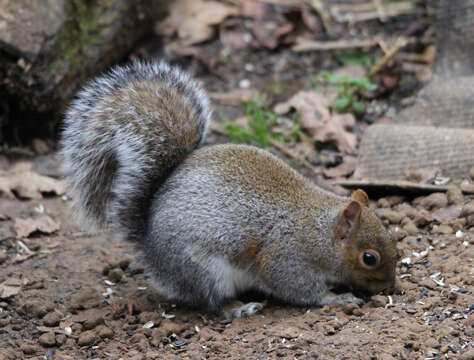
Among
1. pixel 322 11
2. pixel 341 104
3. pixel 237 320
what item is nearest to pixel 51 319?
pixel 237 320

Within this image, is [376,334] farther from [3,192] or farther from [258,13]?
[258,13]

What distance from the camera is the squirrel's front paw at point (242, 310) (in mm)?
3861

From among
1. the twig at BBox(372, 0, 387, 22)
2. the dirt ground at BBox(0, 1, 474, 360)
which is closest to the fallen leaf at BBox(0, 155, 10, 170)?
the dirt ground at BBox(0, 1, 474, 360)

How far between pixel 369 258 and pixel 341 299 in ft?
1.01

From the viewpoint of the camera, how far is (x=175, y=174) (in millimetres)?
3875

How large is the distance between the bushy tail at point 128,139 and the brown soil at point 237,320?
0.52 metres

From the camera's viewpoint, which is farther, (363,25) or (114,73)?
(363,25)

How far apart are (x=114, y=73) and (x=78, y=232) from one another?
1.50 meters

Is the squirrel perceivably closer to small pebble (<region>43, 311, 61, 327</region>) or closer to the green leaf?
small pebble (<region>43, 311, 61, 327</region>)

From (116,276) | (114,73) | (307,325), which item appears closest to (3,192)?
(116,276)

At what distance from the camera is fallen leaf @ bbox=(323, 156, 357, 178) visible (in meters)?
5.39

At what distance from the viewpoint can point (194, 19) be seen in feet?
25.5

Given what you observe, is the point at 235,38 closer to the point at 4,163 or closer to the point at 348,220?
the point at 4,163

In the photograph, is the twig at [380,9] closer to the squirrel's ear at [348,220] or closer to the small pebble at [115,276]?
the squirrel's ear at [348,220]
